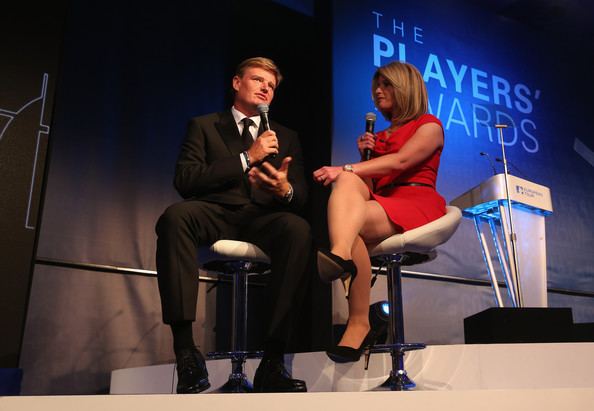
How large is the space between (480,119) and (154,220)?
2698 mm

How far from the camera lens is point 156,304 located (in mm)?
3857

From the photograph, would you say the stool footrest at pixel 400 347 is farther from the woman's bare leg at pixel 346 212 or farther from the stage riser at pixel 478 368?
the woman's bare leg at pixel 346 212

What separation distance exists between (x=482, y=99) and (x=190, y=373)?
387cm

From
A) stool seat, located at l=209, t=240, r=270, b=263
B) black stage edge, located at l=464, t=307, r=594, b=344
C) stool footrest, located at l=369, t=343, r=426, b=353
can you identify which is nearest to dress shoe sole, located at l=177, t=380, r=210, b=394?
stool seat, located at l=209, t=240, r=270, b=263

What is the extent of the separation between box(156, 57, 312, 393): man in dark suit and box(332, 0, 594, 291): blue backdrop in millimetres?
1157

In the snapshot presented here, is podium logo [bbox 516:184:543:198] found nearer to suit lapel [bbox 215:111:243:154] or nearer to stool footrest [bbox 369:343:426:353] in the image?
stool footrest [bbox 369:343:426:353]

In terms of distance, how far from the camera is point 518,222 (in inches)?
141

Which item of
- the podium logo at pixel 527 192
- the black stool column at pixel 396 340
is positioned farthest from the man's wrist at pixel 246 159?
the podium logo at pixel 527 192

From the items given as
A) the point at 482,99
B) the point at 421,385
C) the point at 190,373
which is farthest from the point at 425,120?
the point at 482,99

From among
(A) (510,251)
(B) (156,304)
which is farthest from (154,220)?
(A) (510,251)

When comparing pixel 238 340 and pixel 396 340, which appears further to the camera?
pixel 238 340

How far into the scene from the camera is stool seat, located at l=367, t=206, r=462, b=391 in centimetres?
237

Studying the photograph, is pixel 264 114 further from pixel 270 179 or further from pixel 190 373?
pixel 190 373

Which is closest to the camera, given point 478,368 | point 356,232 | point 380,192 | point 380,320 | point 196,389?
point 196,389
